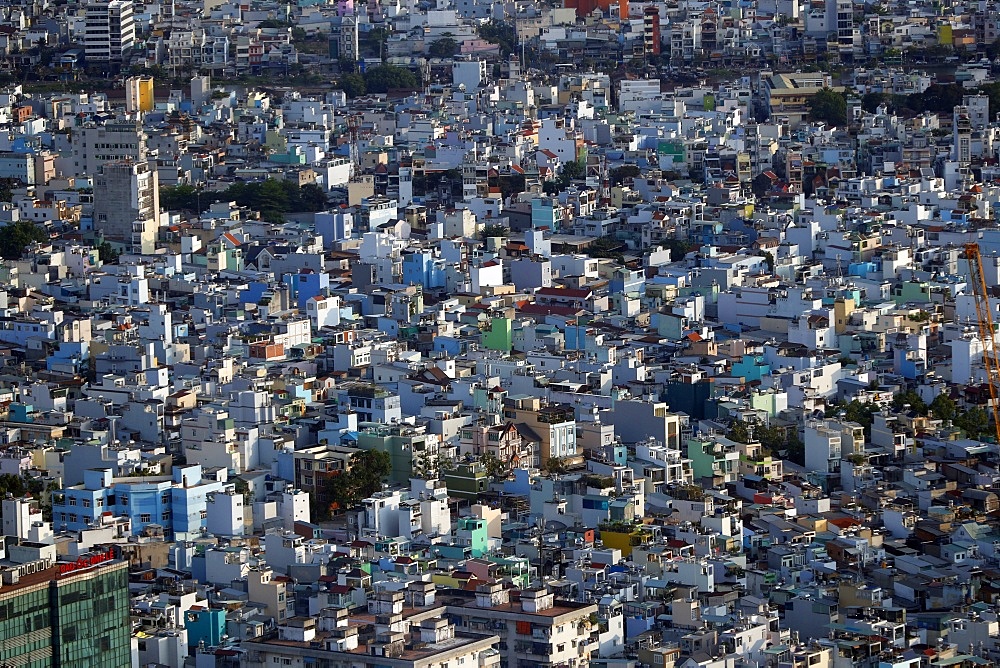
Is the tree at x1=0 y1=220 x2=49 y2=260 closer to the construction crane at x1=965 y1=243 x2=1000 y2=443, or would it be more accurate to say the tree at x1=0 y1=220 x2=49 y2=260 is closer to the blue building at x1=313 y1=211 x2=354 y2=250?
the blue building at x1=313 y1=211 x2=354 y2=250

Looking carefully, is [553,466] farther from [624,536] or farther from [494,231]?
[494,231]

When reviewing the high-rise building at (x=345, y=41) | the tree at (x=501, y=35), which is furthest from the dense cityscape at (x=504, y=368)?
the tree at (x=501, y=35)

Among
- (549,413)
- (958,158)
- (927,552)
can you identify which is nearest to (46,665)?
(927,552)

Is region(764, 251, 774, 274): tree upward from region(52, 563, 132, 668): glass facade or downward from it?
downward

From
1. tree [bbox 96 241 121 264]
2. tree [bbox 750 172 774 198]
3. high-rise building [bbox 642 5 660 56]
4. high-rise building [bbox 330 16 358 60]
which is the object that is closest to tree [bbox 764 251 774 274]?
tree [bbox 750 172 774 198]

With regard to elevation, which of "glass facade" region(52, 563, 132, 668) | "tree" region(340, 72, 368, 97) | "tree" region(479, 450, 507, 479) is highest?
"glass facade" region(52, 563, 132, 668)

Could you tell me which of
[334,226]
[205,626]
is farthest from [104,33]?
[205,626]

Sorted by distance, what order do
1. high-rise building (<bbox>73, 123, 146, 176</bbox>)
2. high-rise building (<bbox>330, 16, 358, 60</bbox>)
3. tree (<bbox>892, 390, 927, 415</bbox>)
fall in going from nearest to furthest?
tree (<bbox>892, 390, 927, 415</bbox>)
high-rise building (<bbox>73, 123, 146, 176</bbox>)
high-rise building (<bbox>330, 16, 358, 60</bbox>)
